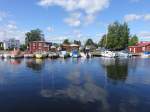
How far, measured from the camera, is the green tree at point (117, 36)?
112812mm

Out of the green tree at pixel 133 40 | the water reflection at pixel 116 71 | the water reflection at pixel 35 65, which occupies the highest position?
the green tree at pixel 133 40

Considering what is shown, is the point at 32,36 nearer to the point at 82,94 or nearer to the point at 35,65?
the point at 35,65

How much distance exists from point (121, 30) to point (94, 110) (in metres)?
103

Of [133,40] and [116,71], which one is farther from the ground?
[133,40]

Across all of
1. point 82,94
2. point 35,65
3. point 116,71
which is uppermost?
point 35,65

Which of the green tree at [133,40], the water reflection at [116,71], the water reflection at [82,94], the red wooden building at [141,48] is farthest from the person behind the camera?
the green tree at [133,40]

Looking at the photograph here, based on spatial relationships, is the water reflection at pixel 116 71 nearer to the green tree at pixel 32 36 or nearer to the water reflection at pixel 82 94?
the water reflection at pixel 82 94

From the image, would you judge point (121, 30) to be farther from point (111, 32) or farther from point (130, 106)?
point (130, 106)

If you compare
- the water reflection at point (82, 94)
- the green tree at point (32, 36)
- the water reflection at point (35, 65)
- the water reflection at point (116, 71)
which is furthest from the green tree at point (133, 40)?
the water reflection at point (82, 94)

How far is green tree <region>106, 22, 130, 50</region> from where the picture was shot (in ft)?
370

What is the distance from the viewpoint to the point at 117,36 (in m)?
114

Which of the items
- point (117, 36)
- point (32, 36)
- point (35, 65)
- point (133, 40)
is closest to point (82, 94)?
point (35, 65)

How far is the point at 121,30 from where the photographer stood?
115 m

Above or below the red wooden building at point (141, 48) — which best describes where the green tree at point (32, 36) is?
above
